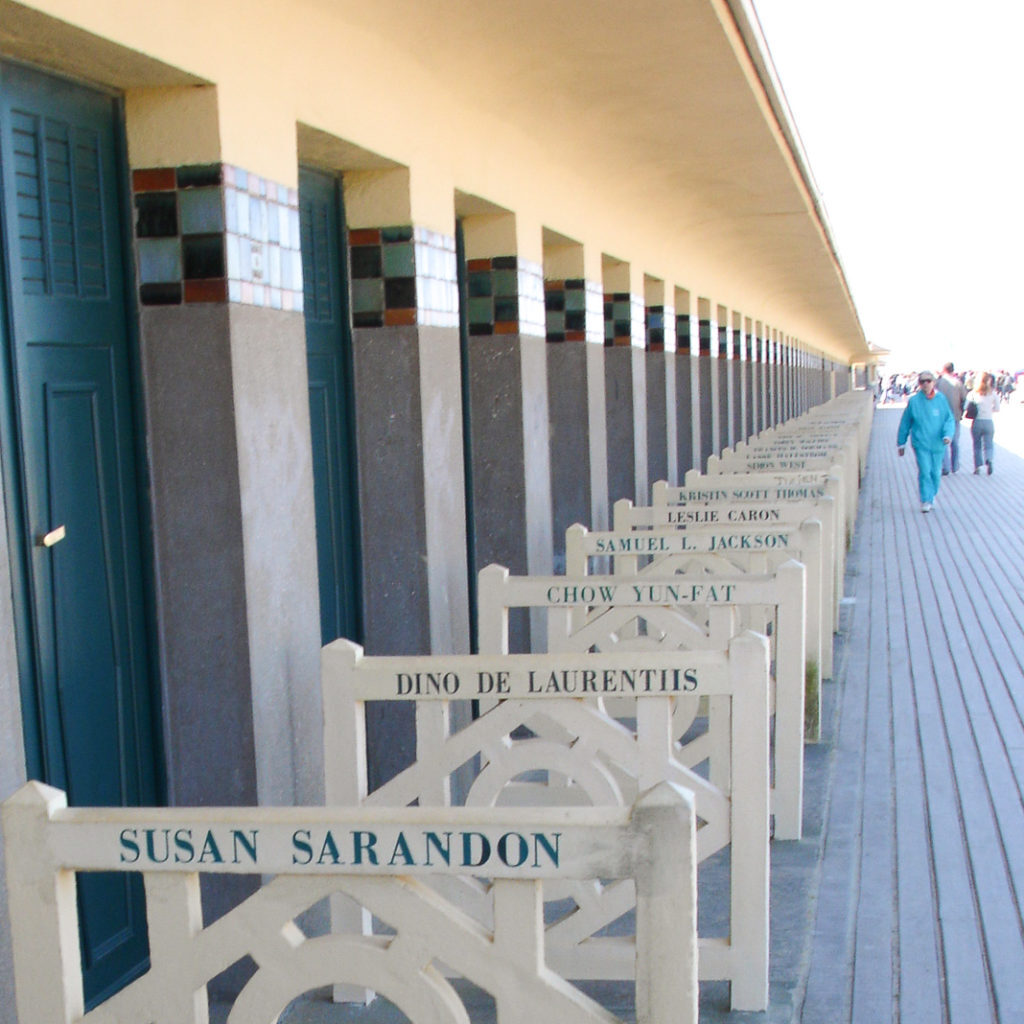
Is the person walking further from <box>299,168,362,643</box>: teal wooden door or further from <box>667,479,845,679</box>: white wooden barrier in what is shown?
<box>299,168,362,643</box>: teal wooden door

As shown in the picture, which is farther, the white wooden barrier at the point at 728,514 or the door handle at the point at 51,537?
the white wooden barrier at the point at 728,514

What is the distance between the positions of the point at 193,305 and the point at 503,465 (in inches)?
124

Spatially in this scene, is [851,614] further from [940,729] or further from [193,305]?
[193,305]

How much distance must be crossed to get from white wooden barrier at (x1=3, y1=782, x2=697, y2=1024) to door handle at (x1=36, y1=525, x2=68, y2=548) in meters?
1.30

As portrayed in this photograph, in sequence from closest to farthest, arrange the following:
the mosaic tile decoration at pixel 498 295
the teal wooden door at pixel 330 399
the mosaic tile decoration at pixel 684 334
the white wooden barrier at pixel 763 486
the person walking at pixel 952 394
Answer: the teal wooden door at pixel 330 399 < the mosaic tile decoration at pixel 498 295 < the white wooden barrier at pixel 763 486 < the mosaic tile decoration at pixel 684 334 < the person walking at pixel 952 394

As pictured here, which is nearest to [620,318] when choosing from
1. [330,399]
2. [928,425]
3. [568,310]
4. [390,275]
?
[568,310]

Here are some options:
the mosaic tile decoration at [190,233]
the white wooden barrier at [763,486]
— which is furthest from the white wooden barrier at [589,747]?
the white wooden barrier at [763,486]

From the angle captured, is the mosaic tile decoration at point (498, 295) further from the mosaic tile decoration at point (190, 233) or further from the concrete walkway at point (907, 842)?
the mosaic tile decoration at point (190, 233)

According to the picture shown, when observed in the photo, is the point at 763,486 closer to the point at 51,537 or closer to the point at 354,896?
the point at 51,537

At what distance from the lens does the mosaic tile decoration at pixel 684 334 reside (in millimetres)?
12234

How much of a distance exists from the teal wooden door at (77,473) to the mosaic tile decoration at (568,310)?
4.45 meters

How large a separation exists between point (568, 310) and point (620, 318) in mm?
1698

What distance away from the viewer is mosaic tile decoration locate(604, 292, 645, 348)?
947cm

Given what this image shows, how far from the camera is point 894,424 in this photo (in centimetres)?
4172
